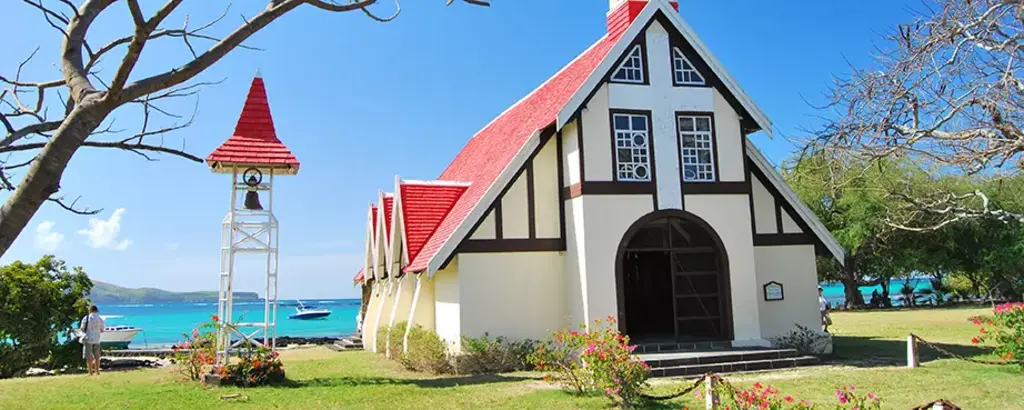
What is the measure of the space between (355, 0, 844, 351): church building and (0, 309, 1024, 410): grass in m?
1.76

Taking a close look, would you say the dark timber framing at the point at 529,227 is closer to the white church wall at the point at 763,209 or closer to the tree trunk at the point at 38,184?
the white church wall at the point at 763,209

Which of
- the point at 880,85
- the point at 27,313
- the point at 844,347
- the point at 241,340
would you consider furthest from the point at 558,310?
the point at 27,313

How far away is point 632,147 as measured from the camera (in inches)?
584

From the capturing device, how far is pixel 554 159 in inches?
606

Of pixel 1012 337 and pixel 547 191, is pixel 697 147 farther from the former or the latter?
pixel 1012 337

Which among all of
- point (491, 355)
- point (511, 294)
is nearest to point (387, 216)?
point (511, 294)

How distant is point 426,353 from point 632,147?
6.27 meters

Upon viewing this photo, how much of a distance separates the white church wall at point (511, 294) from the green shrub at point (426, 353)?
0.65 metres

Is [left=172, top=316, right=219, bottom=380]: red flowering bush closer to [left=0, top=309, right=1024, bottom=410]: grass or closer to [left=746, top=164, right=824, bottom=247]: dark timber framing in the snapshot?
[left=0, top=309, right=1024, bottom=410]: grass

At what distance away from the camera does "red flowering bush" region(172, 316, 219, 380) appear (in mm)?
12641

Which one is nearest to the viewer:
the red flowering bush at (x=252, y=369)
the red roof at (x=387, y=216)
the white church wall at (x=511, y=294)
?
the red flowering bush at (x=252, y=369)

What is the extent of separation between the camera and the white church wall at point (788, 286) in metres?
15.5

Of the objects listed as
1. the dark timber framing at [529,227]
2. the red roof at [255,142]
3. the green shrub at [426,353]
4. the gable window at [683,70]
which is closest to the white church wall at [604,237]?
the dark timber framing at [529,227]

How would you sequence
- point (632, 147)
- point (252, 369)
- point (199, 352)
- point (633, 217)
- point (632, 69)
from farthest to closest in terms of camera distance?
1. point (632, 69)
2. point (632, 147)
3. point (633, 217)
4. point (199, 352)
5. point (252, 369)
